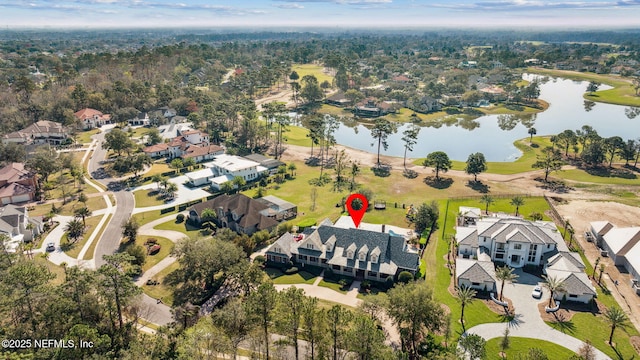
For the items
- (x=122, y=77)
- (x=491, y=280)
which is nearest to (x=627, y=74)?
(x=491, y=280)

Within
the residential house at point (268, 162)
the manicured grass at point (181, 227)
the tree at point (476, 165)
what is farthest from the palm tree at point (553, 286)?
the residential house at point (268, 162)

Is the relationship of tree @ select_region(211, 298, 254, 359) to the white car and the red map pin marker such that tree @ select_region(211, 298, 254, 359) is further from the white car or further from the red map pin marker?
the white car

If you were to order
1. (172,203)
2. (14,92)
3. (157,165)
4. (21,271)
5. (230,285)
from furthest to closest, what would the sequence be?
(14,92)
(157,165)
(172,203)
(230,285)
(21,271)

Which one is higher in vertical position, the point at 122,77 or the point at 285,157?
the point at 122,77

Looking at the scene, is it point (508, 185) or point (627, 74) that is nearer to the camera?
point (508, 185)

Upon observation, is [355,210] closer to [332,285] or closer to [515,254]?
[332,285]

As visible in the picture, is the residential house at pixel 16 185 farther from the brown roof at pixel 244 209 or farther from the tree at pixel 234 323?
the tree at pixel 234 323

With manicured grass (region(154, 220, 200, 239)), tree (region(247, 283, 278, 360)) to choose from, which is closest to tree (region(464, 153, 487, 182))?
manicured grass (region(154, 220, 200, 239))

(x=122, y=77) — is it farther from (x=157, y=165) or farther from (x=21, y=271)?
(x=21, y=271)
